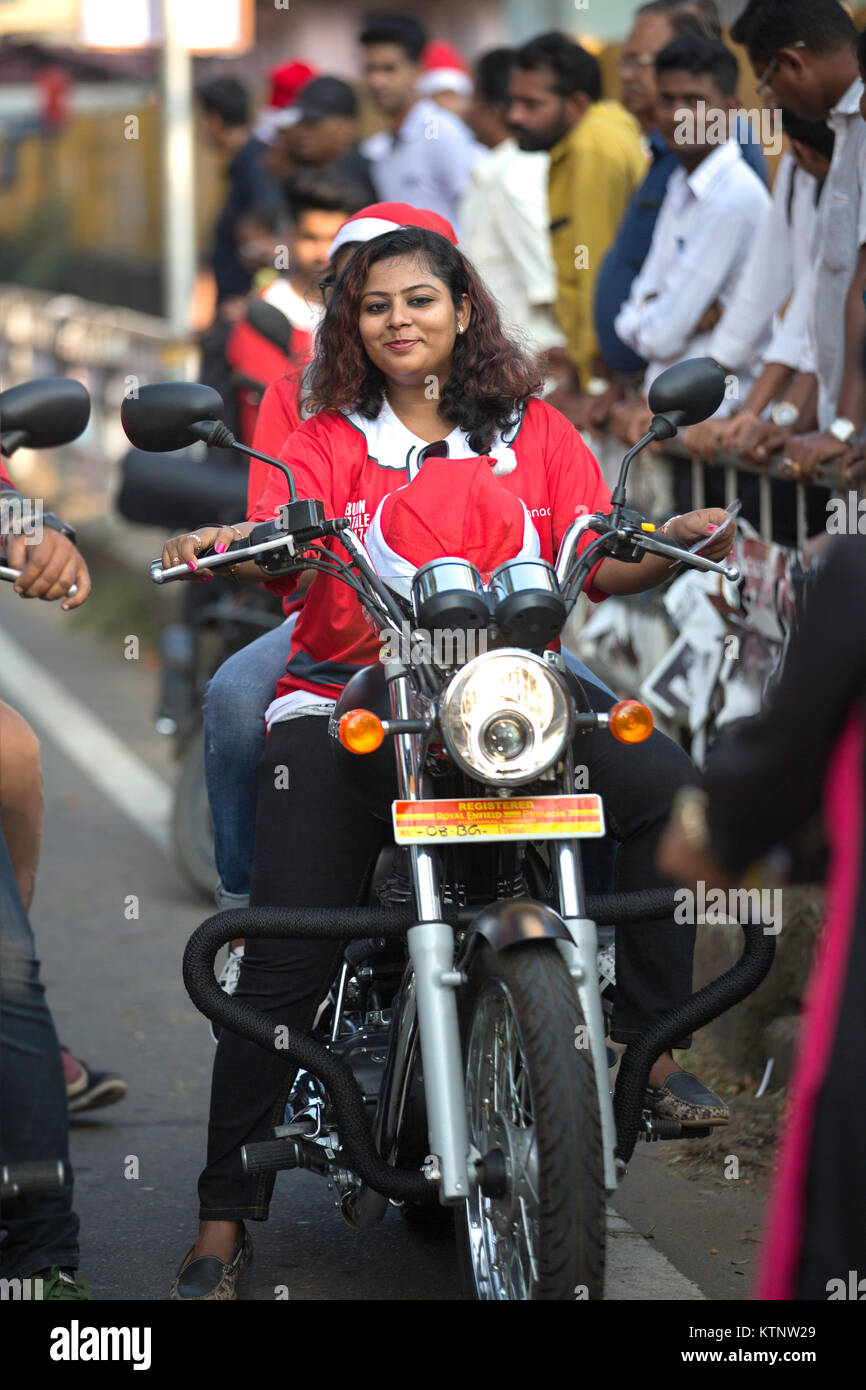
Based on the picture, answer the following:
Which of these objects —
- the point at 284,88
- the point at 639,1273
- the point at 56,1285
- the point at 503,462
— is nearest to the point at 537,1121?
the point at 56,1285

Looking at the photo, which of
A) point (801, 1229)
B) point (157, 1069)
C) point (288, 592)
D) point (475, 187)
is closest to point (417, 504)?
point (288, 592)

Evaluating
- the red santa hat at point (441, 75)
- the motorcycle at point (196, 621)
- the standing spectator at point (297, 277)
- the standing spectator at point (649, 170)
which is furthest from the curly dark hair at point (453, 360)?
the red santa hat at point (441, 75)

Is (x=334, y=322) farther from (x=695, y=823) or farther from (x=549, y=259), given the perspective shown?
(x=549, y=259)

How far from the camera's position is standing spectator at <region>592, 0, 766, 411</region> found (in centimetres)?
681

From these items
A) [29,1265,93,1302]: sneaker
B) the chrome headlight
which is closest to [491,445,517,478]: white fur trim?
the chrome headlight

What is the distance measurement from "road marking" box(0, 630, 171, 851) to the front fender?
161 inches

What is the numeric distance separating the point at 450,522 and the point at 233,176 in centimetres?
832

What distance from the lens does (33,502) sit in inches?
138

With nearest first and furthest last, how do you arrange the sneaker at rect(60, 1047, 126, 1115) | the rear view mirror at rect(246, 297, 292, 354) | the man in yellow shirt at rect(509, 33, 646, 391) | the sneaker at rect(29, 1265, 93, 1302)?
the sneaker at rect(29, 1265, 93, 1302), the sneaker at rect(60, 1047, 126, 1115), the rear view mirror at rect(246, 297, 292, 354), the man in yellow shirt at rect(509, 33, 646, 391)

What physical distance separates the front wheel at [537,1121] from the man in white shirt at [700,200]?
11.9ft

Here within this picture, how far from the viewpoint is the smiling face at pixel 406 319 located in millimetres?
3811

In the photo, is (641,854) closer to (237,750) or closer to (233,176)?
(237,750)

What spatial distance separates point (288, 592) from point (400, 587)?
476 mm

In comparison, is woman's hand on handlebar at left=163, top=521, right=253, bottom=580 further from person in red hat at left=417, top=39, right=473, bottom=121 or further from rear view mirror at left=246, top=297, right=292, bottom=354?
person in red hat at left=417, top=39, right=473, bottom=121
